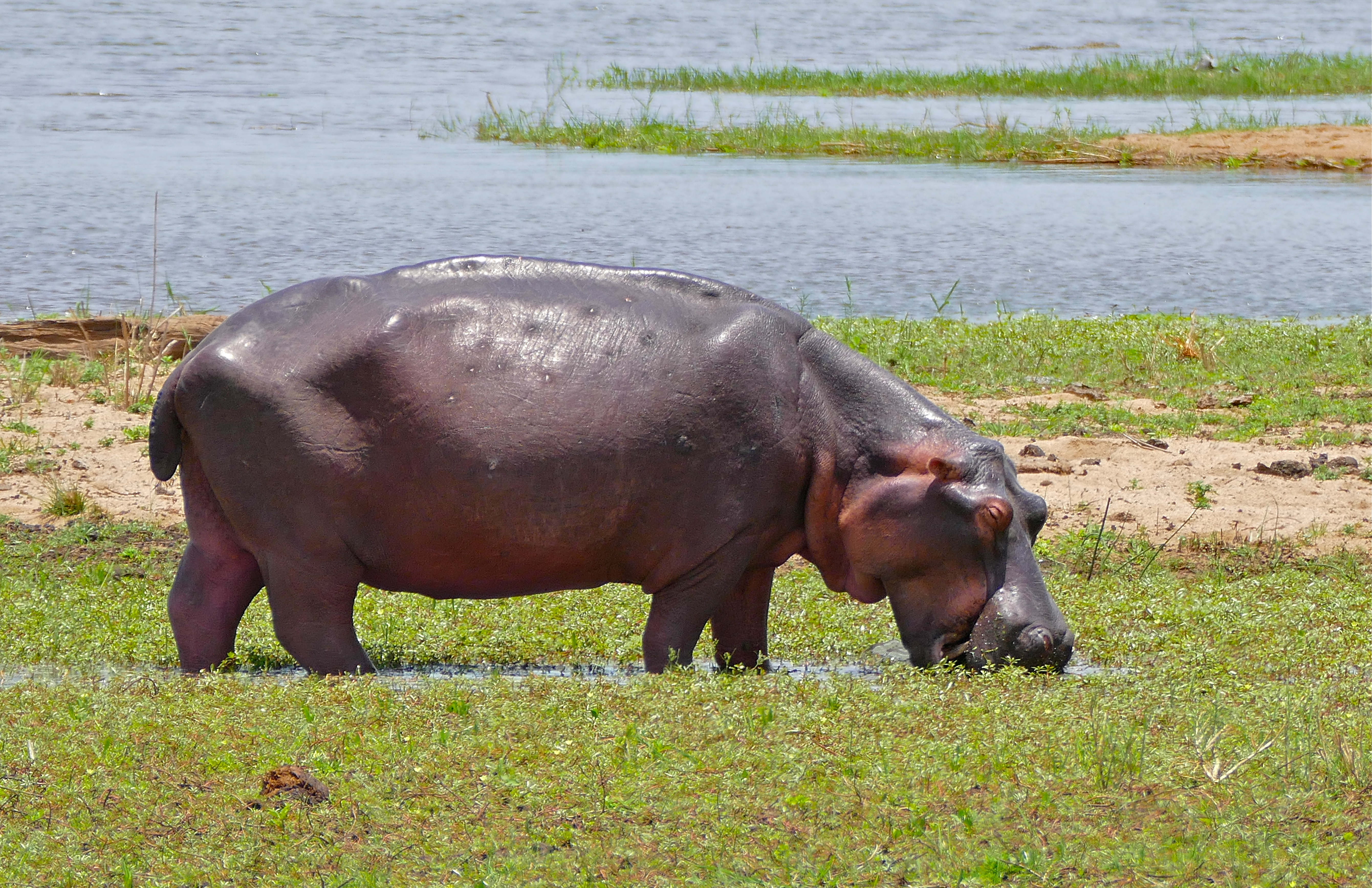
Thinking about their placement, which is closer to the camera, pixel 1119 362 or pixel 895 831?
pixel 895 831

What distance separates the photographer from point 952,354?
1202 centimetres

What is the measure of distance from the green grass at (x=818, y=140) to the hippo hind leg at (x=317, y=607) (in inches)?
849

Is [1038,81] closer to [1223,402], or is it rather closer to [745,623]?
[1223,402]

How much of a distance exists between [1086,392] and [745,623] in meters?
5.58

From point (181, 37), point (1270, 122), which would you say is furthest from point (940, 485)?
point (181, 37)

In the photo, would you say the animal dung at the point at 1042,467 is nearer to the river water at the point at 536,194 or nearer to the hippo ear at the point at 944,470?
the hippo ear at the point at 944,470

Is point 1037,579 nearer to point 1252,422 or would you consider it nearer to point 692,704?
point 692,704

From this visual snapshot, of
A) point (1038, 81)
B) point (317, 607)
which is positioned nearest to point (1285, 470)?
point (317, 607)

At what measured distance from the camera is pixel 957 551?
5617mm

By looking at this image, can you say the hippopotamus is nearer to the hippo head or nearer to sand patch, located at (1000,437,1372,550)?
the hippo head

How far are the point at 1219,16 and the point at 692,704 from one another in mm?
49321

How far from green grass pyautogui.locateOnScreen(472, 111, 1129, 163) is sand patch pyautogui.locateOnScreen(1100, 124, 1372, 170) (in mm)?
492

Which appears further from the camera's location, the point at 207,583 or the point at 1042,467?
the point at 1042,467

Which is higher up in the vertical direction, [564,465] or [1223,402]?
[564,465]
